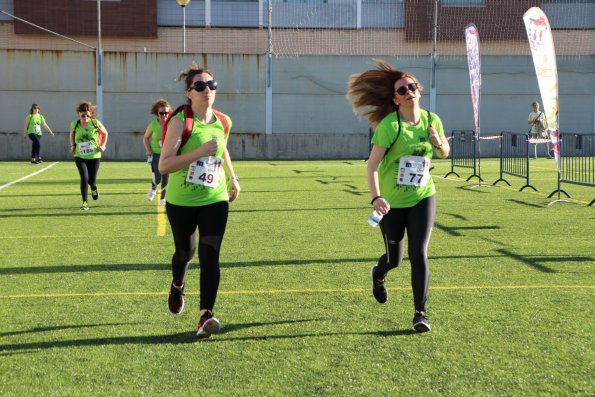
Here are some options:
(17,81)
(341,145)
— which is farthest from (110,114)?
(341,145)

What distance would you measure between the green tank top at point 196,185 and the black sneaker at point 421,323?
1513mm

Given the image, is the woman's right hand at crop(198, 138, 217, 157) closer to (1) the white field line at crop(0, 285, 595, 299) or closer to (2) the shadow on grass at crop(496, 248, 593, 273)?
(1) the white field line at crop(0, 285, 595, 299)

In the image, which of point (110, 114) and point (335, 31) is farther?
point (335, 31)

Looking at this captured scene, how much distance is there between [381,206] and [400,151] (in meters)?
0.54

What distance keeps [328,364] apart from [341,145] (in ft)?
99.6

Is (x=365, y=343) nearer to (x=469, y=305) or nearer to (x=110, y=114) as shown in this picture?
(x=469, y=305)

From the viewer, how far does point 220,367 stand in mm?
5035

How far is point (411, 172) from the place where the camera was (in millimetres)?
6234

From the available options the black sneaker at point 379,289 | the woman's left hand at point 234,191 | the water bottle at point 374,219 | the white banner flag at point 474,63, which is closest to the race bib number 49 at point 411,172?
the water bottle at point 374,219

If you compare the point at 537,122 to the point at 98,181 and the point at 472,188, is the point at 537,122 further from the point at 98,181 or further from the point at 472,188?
the point at 98,181

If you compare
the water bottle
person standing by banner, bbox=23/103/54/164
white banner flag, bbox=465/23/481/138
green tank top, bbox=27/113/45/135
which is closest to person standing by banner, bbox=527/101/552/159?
white banner flag, bbox=465/23/481/138

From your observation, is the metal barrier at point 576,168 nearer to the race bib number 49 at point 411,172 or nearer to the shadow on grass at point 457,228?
the shadow on grass at point 457,228

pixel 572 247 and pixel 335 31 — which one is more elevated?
pixel 335 31

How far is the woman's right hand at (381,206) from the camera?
19.2ft
